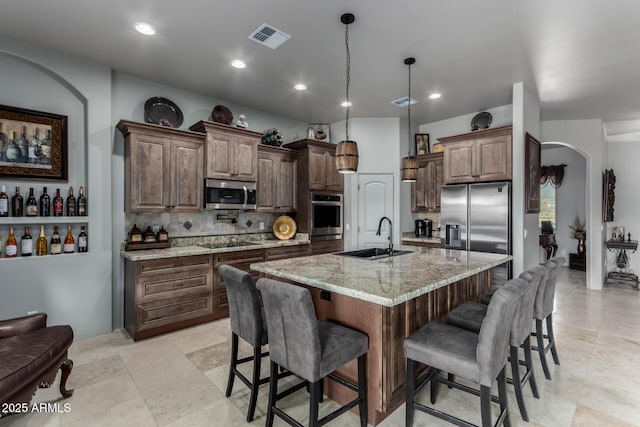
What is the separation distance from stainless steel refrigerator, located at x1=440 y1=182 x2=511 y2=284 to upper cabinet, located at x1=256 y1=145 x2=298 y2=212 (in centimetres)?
242

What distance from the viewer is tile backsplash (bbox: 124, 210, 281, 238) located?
Result: 397cm

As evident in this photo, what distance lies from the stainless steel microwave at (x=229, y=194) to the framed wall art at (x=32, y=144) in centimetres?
149

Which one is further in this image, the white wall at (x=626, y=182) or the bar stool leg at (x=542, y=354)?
the white wall at (x=626, y=182)

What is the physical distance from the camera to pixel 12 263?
303 centimetres

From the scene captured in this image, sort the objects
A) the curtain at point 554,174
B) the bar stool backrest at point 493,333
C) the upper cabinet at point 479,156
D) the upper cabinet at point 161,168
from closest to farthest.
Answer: the bar stool backrest at point 493,333
the upper cabinet at point 161,168
the upper cabinet at point 479,156
the curtain at point 554,174

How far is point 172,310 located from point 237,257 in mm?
953

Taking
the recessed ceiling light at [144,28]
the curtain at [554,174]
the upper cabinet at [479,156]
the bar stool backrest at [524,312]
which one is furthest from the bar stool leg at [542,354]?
the curtain at [554,174]

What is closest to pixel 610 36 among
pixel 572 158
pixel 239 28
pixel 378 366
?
pixel 239 28

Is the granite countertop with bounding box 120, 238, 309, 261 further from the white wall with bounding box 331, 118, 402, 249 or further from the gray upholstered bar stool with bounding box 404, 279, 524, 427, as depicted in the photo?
the gray upholstered bar stool with bounding box 404, 279, 524, 427

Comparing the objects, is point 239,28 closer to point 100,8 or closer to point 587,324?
point 100,8

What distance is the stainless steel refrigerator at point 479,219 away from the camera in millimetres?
4148

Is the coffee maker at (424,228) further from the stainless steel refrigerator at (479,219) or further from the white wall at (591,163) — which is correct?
the white wall at (591,163)

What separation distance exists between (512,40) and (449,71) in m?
0.76

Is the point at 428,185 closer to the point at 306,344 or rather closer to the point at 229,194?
the point at 229,194
